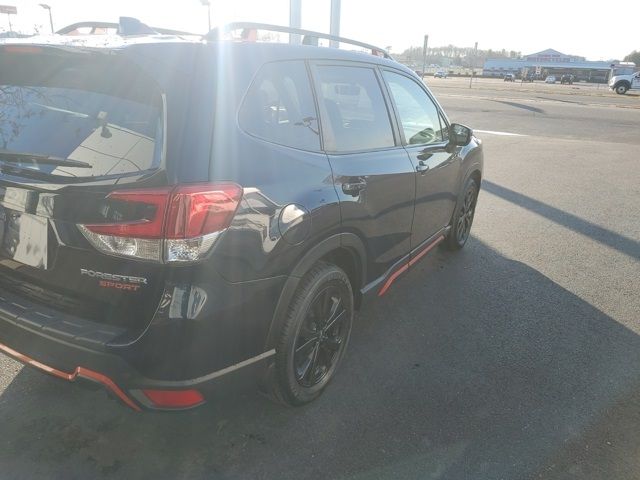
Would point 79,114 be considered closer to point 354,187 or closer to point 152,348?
point 152,348

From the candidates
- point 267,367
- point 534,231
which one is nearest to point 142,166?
point 267,367

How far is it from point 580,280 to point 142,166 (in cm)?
403

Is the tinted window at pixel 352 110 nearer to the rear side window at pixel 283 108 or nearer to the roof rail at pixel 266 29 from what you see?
the rear side window at pixel 283 108

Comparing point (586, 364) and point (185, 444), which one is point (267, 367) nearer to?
point (185, 444)

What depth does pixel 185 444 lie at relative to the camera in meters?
2.32

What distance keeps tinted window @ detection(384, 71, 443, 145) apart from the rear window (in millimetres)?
1892

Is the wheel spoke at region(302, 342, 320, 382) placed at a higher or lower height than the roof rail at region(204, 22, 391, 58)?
lower

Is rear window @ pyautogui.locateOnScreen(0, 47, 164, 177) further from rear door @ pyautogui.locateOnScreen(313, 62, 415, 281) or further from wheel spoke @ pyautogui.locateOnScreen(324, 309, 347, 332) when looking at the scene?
wheel spoke @ pyautogui.locateOnScreen(324, 309, 347, 332)

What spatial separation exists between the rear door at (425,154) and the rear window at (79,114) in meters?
1.87

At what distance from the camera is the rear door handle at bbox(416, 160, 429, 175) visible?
3312 mm

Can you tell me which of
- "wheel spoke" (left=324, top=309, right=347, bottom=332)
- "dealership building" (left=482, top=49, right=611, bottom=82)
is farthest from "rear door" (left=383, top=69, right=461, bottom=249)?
"dealership building" (left=482, top=49, right=611, bottom=82)

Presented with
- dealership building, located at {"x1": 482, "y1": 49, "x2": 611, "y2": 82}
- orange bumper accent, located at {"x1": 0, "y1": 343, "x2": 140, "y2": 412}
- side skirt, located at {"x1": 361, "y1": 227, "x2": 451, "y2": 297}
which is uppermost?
dealership building, located at {"x1": 482, "y1": 49, "x2": 611, "y2": 82}

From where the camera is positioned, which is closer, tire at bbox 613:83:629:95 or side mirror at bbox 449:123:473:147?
side mirror at bbox 449:123:473:147

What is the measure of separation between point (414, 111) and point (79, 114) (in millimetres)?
2360
